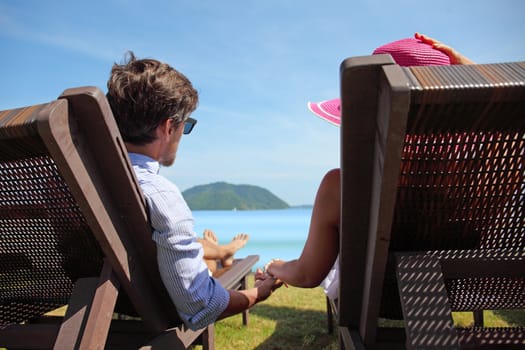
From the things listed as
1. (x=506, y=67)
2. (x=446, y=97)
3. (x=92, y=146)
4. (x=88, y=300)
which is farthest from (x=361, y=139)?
(x=88, y=300)

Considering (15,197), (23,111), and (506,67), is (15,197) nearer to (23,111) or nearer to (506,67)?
(23,111)

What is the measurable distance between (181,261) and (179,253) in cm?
3

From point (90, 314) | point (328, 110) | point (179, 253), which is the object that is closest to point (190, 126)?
point (328, 110)

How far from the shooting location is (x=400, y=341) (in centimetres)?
133

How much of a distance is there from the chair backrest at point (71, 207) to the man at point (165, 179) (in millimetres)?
72

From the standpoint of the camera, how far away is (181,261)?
1.36m

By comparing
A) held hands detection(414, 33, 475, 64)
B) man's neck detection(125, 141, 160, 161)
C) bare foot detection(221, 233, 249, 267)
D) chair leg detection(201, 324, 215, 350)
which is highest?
held hands detection(414, 33, 475, 64)

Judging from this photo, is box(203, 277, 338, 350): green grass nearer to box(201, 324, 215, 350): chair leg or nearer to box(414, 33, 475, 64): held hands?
box(201, 324, 215, 350): chair leg

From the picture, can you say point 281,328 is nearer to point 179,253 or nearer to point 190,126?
point 190,126

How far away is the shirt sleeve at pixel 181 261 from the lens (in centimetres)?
131

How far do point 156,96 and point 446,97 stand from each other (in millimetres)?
1168

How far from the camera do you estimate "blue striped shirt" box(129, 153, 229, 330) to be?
1308 millimetres

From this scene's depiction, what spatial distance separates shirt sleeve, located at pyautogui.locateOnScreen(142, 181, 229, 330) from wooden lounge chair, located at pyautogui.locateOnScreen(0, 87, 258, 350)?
5 centimetres

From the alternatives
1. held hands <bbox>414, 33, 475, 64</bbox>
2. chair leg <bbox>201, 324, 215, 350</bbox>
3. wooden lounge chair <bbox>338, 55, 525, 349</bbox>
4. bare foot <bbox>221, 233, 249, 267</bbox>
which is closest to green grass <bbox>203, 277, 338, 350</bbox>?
bare foot <bbox>221, 233, 249, 267</bbox>
